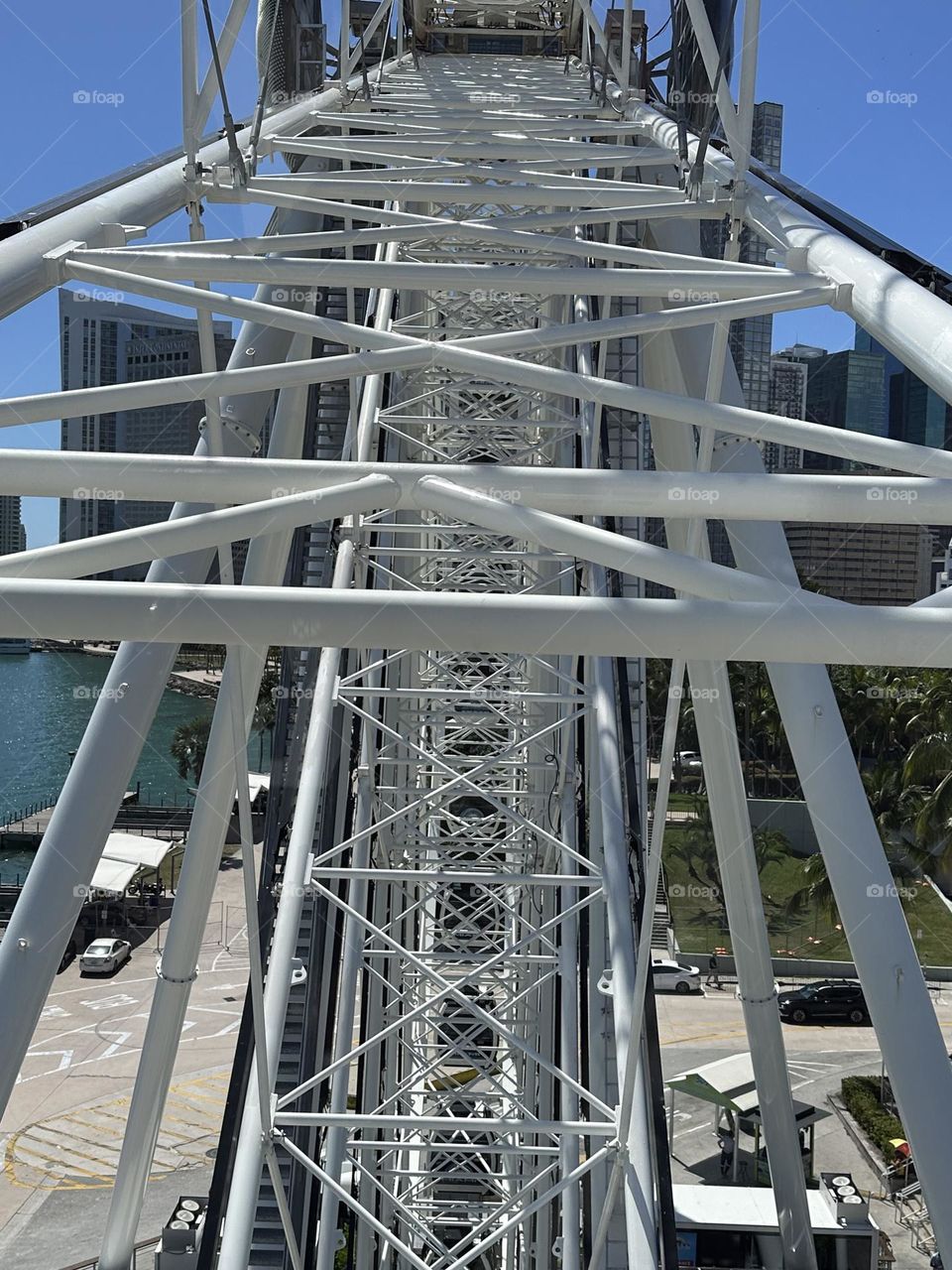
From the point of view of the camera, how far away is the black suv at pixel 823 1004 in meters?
26.9

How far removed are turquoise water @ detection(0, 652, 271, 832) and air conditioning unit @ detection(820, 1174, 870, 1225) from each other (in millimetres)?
33391

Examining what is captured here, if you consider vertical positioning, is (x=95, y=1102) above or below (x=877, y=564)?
below

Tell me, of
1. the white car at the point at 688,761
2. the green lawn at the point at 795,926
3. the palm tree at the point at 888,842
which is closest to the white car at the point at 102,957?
the green lawn at the point at 795,926

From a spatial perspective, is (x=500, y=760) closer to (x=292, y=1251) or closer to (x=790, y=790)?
(x=292, y=1251)

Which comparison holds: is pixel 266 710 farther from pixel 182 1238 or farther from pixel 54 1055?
pixel 182 1238

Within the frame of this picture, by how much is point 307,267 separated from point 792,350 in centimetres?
7879

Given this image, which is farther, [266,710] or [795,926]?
[266,710]

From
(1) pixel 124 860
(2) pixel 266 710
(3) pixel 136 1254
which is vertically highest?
(2) pixel 266 710

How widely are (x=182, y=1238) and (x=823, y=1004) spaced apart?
673 inches

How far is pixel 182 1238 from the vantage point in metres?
13.6

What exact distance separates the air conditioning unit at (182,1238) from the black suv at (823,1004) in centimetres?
1544

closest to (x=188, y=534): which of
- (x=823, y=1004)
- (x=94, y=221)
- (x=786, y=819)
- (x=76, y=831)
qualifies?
(x=94, y=221)

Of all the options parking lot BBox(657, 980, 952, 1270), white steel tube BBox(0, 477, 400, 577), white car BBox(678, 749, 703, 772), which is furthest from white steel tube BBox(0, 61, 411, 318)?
white car BBox(678, 749, 703, 772)

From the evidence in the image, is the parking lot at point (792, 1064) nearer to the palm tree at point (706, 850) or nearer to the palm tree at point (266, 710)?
the palm tree at point (706, 850)
